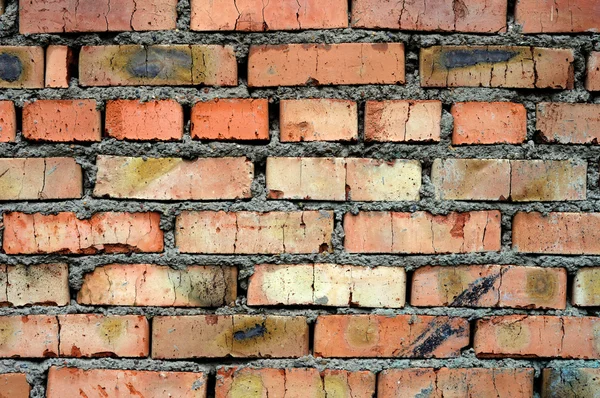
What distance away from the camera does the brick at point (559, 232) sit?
0.92m

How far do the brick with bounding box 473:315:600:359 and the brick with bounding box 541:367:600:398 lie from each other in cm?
3

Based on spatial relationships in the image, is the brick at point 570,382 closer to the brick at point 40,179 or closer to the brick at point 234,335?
the brick at point 234,335

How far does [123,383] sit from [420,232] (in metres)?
0.63

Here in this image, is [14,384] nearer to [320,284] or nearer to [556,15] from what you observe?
[320,284]

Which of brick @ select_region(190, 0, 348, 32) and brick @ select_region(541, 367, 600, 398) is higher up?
brick @ select_region(190, 0, 348, 32)

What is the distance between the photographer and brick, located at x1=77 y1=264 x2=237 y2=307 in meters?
0.92

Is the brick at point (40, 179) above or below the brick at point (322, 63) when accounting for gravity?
below

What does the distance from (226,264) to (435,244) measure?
1.31ft

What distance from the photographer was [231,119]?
918 millimetres

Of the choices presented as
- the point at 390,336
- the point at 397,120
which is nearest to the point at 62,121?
the point at 397,120

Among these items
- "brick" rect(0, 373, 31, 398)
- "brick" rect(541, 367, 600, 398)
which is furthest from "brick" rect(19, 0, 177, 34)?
"brick" rect(541, 367, 600, 398)

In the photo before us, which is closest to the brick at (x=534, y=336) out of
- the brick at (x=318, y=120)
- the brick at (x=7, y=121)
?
the brick at (x=318, y=120)

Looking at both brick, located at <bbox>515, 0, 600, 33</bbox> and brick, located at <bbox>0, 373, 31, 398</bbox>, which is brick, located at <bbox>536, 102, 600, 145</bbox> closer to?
brick, located at <bbox>515, 0, 600, 33</bbox>

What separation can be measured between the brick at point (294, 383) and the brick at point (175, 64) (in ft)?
1.82
